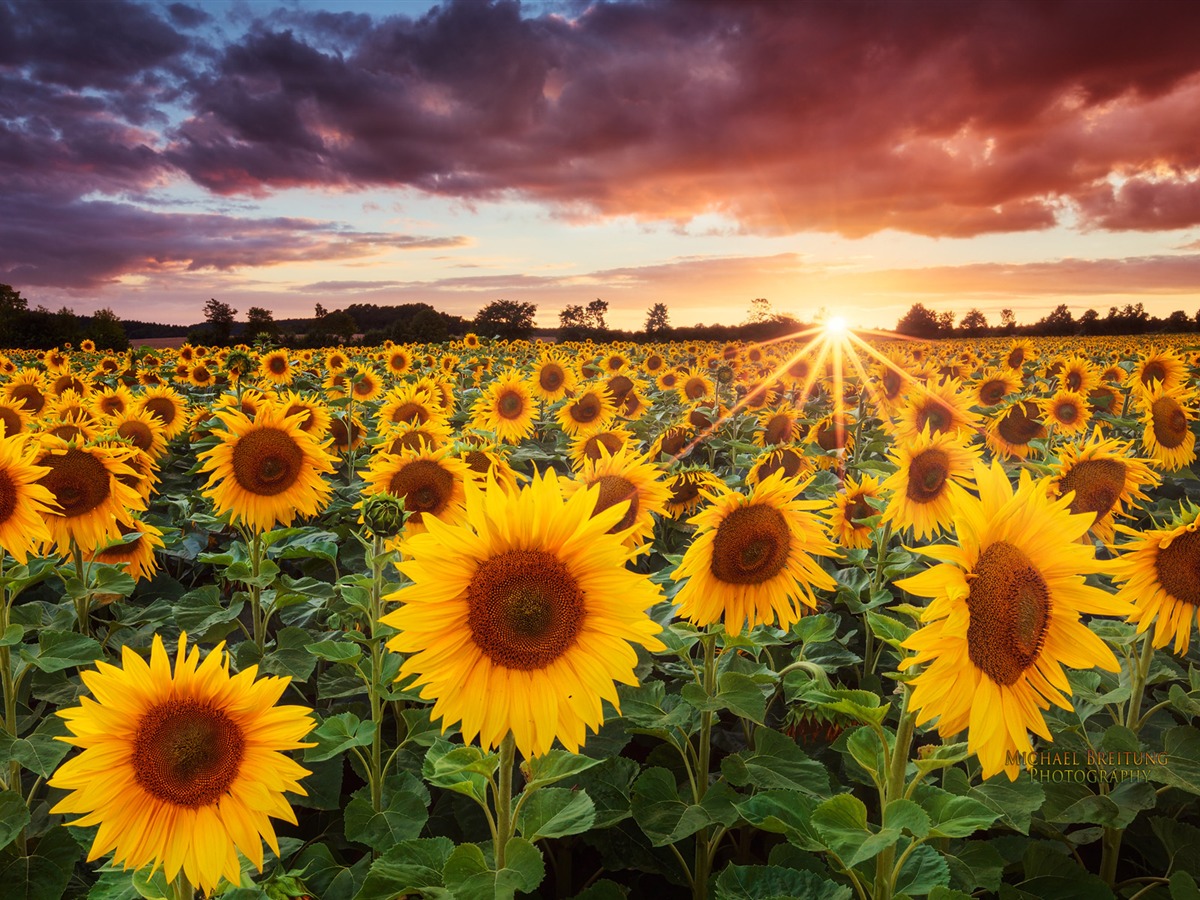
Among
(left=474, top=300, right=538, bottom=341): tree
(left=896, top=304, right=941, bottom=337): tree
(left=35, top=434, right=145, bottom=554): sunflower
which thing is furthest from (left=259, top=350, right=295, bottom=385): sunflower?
(left=896, top=304, right=941, bottom=337): tree

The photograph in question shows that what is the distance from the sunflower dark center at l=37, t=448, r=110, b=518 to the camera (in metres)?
3.93

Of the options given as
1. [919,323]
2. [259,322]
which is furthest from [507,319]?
[919,323]

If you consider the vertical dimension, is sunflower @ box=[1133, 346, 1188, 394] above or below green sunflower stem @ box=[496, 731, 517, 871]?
above

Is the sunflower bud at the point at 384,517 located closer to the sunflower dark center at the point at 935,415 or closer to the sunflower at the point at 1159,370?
the sunflower dark center at the point at 935,415

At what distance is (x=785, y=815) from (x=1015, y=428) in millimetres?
6630

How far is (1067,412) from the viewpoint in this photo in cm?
862

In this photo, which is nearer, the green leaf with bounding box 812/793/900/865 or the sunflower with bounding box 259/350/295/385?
the green leaf with bounding box 812/793/900/865

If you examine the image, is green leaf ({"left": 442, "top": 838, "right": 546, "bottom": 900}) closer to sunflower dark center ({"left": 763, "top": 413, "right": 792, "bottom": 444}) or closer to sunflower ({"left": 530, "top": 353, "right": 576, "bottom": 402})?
sunflower dark center ({"left": 763, "top": 413, "right": 792, "bottom": 444})

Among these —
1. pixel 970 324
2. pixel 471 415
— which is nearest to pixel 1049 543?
pixel 471 415

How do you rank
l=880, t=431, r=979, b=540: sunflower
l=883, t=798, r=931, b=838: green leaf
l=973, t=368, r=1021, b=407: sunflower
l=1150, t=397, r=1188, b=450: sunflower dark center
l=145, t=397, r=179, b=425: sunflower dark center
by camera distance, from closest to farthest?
l=883, t=798, r=931, b=838: green leaf < l=880, t=431, r=979, b=540: sunflower < l=1150, t=397, r=1188, b=450: sunflower dark center < l=145, t=397, r=179, b=425: sunflower dark center < l=973, t=368, r=1021, b=407: sunflower

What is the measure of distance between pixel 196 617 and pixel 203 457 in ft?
3.61

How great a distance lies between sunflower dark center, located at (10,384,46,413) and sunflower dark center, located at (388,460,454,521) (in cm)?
647

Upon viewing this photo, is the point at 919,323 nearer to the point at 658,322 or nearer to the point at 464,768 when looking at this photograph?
the point at 658,322

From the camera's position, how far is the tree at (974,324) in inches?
2943
